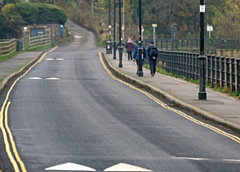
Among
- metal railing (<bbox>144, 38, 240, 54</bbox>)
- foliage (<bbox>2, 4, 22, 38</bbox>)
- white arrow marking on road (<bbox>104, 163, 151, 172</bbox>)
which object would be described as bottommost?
metal railing (<bbox>144, 38, 240, 54</bbox>)

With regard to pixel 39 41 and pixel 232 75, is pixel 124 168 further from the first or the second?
pixel 39 41

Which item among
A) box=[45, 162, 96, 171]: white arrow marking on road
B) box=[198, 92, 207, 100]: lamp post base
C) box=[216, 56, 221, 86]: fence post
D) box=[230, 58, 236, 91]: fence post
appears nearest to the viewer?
box=[45, 162, 96, 171]: white arrow marking on road

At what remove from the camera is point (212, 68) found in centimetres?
3164

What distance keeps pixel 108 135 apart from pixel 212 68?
16770 millimetres

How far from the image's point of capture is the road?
39.5 ft

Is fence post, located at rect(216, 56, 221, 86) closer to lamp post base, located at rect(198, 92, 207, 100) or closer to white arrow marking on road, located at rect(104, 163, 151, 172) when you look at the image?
lamp post base, located at rect(198, 92, 207, 100)

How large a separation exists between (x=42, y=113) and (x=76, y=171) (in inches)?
342

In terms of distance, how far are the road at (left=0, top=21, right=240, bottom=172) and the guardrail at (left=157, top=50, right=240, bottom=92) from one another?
135 inches

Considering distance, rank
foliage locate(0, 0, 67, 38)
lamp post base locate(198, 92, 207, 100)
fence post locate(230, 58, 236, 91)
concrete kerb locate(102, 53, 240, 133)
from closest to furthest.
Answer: concrete kerb locate(102, 53, 240, 133), lamp post base locate(198, 92, 207, 100), fence post locate(230, 58, 236, 91), foliage locate(0, 0, 67, 38)

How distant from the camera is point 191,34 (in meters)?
97.2

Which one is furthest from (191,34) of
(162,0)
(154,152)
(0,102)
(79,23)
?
(154,152)

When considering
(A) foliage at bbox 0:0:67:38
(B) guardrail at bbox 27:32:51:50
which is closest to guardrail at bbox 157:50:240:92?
(B) guardrail at bbox 27:32:51:50

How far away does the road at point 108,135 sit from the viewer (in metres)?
12.0

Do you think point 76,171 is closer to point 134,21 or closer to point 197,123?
point 197,123
